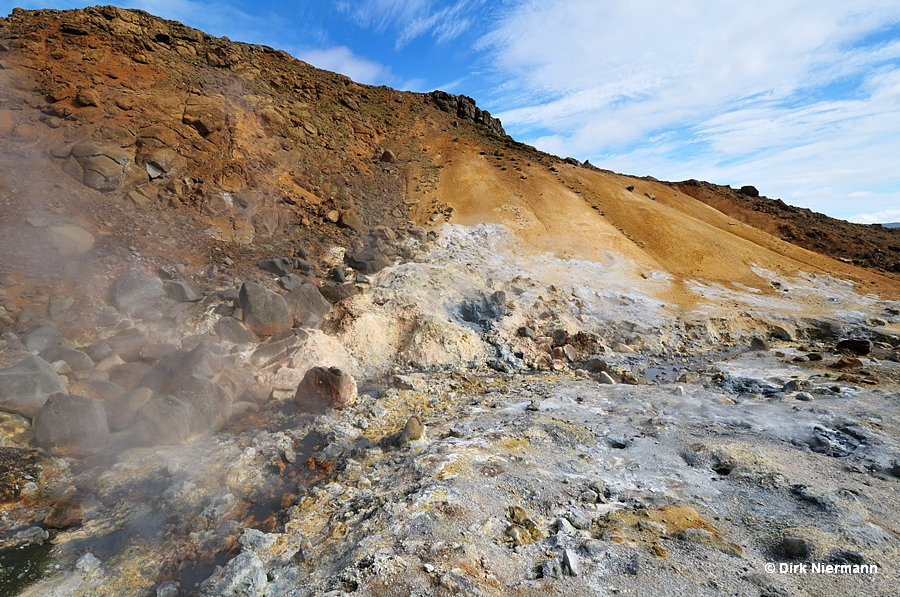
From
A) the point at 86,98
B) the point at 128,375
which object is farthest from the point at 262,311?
the point at 86,98

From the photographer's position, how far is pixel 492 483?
18.0ft

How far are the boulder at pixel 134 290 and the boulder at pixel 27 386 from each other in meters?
3.00

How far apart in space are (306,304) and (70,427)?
5.64 m

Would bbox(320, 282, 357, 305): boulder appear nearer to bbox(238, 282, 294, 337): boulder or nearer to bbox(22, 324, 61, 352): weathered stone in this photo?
bbox(238, 282, 294, 337): boulder

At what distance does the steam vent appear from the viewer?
14.5 feet

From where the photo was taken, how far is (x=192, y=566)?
15.4ft

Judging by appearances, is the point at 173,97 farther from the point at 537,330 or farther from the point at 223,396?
the point at 537,330

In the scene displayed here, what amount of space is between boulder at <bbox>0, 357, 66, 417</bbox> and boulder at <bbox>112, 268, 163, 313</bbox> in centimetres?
300

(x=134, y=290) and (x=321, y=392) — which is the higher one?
(x=134, y=290)

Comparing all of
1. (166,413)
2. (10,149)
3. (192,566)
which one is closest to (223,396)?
(166,413)

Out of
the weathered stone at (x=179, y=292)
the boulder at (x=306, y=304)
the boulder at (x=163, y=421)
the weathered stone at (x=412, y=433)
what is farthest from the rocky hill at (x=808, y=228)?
the weathered stone at (x=179, y=292)

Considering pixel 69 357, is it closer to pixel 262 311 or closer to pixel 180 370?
pixel 180 370

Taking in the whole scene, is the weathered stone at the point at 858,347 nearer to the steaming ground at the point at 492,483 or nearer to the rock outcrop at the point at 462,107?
the steaming ground at the point at 492,483

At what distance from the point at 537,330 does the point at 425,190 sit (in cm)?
1210
